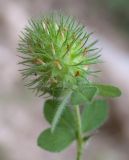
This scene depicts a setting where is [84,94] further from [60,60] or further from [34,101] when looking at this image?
[34,101]

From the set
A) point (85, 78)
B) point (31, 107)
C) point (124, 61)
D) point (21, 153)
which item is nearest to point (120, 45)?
point (124, 61)

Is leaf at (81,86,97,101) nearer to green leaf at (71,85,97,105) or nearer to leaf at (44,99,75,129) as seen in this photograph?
green leaf at (71,85,97,105)

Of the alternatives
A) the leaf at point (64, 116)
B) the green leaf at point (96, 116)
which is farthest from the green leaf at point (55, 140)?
the green leaf at point (96, 116)

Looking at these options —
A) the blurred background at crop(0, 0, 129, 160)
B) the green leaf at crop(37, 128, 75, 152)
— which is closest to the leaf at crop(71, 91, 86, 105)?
the green leaf at crop(37, 128, 75, 152)

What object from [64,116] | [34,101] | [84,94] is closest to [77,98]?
[84,94]

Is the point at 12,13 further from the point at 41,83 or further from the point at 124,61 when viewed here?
the point at 41,83

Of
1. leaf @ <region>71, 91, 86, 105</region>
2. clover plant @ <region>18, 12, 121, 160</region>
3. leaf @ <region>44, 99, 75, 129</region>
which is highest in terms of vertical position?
clover plant @ <region>18, 12, 121, 160</region>

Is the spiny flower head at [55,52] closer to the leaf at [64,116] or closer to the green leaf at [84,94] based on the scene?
the green leaf at [84,94]
